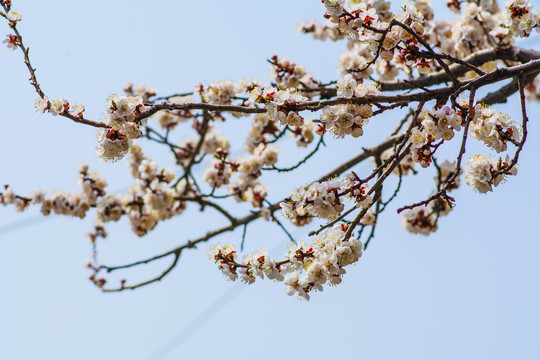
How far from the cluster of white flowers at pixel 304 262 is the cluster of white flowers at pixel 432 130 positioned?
52cm

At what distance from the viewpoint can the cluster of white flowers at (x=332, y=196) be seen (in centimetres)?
245

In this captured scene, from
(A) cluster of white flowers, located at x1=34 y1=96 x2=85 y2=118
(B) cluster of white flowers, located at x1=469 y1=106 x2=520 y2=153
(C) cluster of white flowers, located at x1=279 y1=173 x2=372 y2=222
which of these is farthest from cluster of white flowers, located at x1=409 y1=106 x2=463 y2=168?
(A) cluster of white flowers, located at x1=34 y1=96 x2=85 y2=118

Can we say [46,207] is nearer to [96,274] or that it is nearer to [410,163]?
[96,274]

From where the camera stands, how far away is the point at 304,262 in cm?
268

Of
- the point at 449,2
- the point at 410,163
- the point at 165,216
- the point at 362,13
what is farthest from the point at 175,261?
the point at 449,2

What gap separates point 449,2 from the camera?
4.64 metres

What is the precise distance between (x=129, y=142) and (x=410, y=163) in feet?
9.23

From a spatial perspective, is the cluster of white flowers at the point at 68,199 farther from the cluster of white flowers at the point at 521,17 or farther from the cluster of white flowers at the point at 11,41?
the cluster of white flowers at the point at 521,17

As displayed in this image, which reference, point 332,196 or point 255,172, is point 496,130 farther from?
point 255,172

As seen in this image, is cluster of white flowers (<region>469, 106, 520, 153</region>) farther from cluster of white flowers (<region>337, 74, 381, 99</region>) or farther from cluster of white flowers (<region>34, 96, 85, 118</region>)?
cluster of white flowers (<region>34, 96, 85, 118</region>)

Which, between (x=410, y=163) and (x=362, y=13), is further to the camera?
(x=410, y=163)

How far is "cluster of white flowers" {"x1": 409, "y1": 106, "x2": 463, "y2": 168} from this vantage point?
7.68ft

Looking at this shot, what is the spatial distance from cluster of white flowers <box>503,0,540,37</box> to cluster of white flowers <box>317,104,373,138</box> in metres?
1.26

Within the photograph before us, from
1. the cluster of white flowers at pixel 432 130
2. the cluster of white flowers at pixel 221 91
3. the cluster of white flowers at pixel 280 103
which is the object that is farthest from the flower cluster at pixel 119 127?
the cluster of white flowers at pixel 221 91
